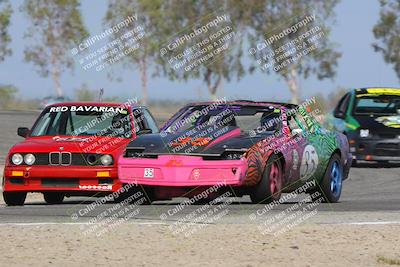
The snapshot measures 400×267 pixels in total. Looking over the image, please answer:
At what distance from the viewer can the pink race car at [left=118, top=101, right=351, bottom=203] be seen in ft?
40.7

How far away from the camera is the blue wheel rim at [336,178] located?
1456cm

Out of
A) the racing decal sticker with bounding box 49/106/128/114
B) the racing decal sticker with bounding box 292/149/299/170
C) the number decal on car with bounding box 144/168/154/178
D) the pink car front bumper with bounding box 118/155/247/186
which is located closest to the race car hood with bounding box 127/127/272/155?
the pink car front bumper with bounding box 118/155/247/186

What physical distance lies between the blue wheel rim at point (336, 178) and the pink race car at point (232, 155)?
0.34ft

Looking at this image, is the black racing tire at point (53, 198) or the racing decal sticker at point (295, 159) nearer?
the racing decal sticker at point (295, 159)

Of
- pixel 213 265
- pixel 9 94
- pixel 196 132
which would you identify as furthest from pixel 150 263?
pixel 9 94

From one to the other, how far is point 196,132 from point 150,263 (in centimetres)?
500

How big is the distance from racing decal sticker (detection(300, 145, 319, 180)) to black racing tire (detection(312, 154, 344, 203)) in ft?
1.27

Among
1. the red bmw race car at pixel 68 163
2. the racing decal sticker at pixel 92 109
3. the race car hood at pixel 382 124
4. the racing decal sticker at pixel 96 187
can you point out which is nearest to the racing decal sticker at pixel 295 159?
the red bmw race car at pixel 68 163

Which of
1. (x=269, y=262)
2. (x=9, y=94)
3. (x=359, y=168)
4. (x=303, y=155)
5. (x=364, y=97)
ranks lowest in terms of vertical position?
(x=9, y=94)

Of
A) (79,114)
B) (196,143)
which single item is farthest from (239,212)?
(79,114)

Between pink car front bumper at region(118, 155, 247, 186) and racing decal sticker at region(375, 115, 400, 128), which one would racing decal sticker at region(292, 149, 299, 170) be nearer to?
pink car front bumper at region(118, 155, 247, 186)

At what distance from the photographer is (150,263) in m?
8.25

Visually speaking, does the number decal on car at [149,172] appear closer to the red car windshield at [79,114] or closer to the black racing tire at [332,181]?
the red car windshield at [79,114]

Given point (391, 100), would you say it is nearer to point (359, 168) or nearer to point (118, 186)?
point (359, 168)
